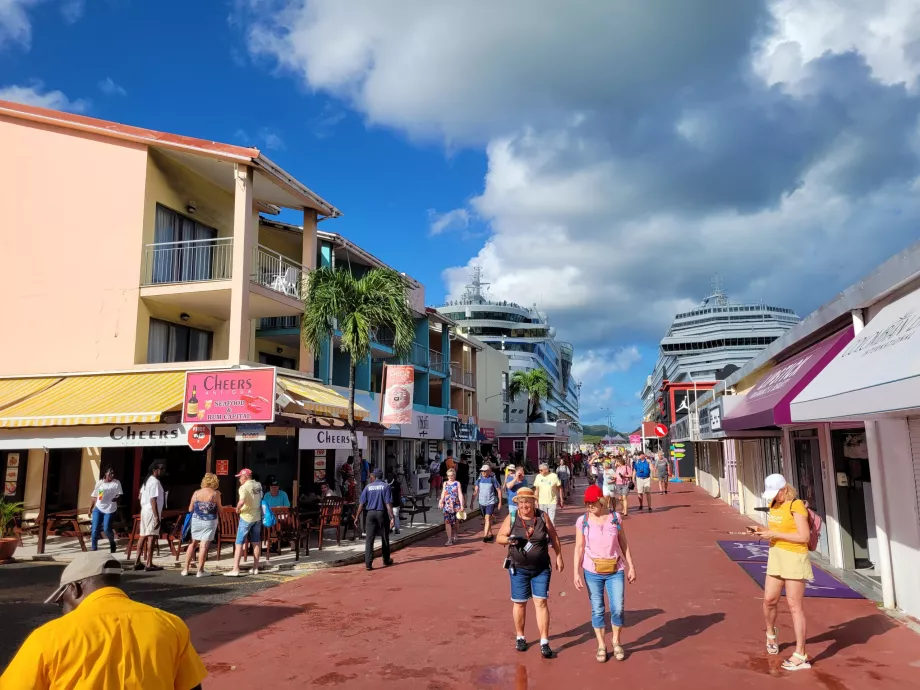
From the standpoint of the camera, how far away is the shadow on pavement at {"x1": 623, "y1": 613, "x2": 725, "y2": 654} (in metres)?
6.46

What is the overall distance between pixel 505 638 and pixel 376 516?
15.8 feet

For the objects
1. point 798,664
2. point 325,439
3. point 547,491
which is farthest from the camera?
point 325,439

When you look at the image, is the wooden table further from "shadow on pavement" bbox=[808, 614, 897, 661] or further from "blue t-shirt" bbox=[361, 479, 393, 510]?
"shadow on pavement" bbox=[808, 614, 897, 661]

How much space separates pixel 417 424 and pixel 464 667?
20.2 meters

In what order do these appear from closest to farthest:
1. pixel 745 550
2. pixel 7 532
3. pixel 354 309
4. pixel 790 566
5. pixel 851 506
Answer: pixel 790 566
pixel 851 506
pixel 745 550
pixel 7 532
pixel 354 309

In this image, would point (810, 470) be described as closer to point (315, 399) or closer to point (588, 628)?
point (588, 628)

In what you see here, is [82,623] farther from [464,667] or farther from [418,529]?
[418,529]

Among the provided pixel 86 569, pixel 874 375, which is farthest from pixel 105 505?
pixel 874 375

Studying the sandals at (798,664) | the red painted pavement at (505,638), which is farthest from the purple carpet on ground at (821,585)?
the sandals at (798,664)

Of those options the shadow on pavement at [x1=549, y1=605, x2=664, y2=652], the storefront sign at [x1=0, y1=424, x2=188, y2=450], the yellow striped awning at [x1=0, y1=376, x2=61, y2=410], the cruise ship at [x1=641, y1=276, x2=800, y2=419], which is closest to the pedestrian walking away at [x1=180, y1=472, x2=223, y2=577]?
the storefront sign at [x1=0, y1=424, x2=188, y2=450]

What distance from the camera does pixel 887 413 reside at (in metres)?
5.94

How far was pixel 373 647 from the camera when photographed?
661 centimetres

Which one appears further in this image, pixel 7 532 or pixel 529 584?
pixel 7 532

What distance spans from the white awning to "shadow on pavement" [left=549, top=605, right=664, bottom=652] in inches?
117
